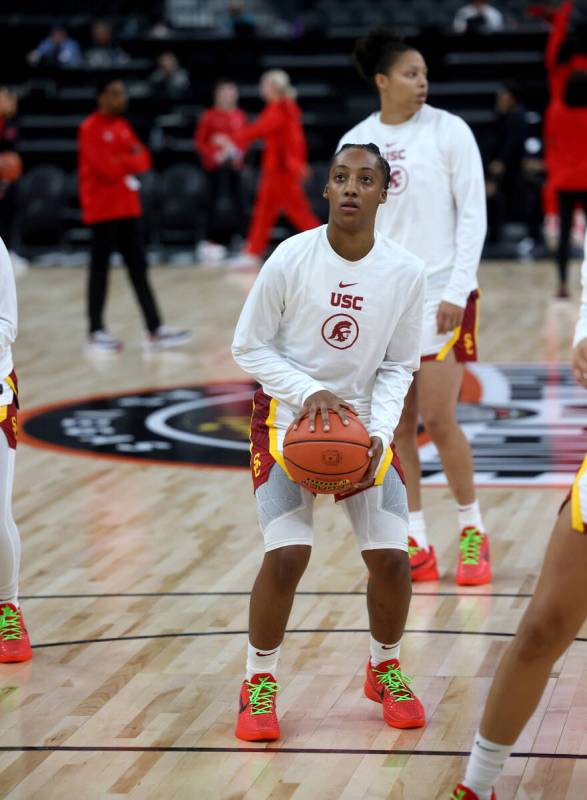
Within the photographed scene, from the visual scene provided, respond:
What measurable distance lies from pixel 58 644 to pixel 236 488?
2.09 metres

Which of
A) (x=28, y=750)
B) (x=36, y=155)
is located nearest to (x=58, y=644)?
(x=28, y=750)

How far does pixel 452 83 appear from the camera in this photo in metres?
16.7

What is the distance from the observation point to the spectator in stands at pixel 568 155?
37.5 ft

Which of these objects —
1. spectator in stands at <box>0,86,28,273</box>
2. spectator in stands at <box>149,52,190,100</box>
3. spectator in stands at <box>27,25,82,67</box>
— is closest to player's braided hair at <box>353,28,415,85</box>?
spectator in stands at <box>0,86,28,273</box>

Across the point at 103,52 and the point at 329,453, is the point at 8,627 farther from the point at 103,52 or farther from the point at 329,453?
the point at 103,52

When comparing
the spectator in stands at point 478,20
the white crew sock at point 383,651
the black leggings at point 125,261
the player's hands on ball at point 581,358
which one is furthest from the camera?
the spectator in stands at point 478,20

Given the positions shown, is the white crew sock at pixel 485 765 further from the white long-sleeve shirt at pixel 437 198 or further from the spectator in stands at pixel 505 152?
the spectator in stands at pixel 505 152

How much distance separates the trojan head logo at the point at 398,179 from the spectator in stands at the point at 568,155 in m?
6.79

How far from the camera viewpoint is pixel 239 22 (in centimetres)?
1812

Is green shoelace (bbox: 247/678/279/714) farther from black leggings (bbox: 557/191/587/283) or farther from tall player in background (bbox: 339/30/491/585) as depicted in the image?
black leggings (bbox: 557/191/587/283)

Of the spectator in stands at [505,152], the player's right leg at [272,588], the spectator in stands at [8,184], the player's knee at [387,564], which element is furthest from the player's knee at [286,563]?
the spectator in stands at [505,152]

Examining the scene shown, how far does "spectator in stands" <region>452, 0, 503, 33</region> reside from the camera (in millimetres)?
17094

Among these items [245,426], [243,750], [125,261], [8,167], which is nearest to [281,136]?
[8,167]

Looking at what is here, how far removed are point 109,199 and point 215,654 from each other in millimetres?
5705
